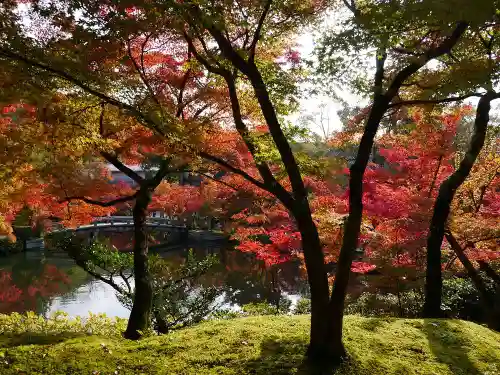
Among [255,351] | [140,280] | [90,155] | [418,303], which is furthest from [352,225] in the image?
[418,303]

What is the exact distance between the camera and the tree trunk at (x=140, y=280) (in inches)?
250

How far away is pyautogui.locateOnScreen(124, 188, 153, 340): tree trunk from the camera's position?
250 inches

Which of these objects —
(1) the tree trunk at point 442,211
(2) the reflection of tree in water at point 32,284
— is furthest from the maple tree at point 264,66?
(2) the reflection of tree in water at point 32,284

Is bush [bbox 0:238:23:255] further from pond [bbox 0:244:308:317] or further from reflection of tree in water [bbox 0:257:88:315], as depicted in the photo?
reflection of tree in water [bbox 0:257:88:315]

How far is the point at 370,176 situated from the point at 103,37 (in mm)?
9108

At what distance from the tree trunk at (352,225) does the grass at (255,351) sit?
369 millimetres

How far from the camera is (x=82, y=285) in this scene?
17.7m

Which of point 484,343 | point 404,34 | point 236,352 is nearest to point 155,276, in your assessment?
point 236,352

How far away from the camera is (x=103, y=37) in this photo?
4.10 m

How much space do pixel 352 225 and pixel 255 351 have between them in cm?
162

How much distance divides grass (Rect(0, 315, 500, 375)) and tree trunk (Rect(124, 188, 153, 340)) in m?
1.44

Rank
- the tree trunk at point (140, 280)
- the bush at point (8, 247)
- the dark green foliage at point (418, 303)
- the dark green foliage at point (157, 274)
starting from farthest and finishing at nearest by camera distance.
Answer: the bush at point (8, 247), the dark green foliage at point (418, 303), the dark green foliage at point (157, 274), the tree trunk at point (140, 280)

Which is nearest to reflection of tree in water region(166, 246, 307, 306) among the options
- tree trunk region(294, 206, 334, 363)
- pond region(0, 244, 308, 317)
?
pond region(0, 244, 308, 317)

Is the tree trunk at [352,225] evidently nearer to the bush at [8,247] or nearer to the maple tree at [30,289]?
the maple tree at [30,289]
